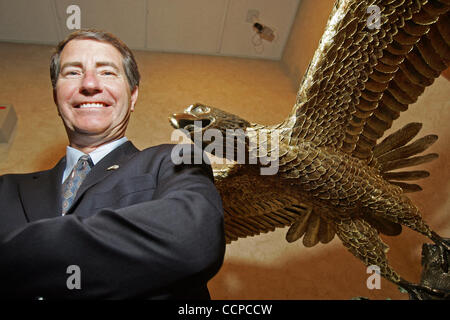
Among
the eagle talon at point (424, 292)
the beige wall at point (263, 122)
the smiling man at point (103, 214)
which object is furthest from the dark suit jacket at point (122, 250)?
the beige wall at point (263, 122)

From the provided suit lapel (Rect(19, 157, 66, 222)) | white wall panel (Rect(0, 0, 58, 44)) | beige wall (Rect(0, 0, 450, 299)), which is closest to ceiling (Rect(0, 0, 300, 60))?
white wall panel (Rect(0, 0, 58, 44))

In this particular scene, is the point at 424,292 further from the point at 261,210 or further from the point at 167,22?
the point at 167,22

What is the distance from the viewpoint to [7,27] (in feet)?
6.55

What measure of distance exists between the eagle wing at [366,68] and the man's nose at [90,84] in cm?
48

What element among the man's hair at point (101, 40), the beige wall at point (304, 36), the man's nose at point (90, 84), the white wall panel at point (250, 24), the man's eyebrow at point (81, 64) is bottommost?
the man's nose at point (90, 84)

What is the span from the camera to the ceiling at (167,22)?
6.45 ft

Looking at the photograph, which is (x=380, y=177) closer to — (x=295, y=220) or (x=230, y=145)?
(x=295, y=220)

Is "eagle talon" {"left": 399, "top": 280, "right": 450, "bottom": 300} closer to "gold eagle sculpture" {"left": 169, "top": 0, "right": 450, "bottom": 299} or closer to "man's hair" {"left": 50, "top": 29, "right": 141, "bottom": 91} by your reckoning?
"gold eagle sculpture" {"left": 169, "top": 0, "right": 450, "bottom": 299}

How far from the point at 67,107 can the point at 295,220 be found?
2.74 feet

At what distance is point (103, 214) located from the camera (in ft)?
1.67

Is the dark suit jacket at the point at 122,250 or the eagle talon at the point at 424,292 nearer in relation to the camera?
the dark suit jacket at the point at 122,250

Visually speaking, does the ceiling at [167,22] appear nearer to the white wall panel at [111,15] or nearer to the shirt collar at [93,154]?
Result: the white wall panel at [111,15]

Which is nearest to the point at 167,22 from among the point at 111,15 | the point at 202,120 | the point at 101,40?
the point at 111,15
